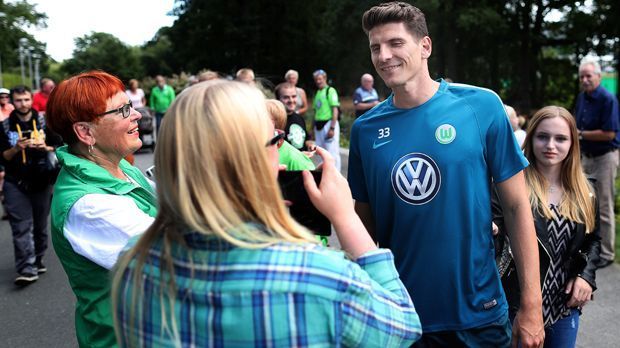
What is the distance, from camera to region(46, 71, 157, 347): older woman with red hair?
1849 millimetres

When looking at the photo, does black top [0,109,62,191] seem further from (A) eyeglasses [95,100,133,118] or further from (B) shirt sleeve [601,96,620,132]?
(B) shirt sleeve [601,96,620,132]

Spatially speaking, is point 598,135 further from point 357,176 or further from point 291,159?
point 357,176

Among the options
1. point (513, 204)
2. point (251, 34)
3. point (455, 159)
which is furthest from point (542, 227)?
point (251, 34)

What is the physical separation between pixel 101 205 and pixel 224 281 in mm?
898

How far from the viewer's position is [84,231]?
1.86m

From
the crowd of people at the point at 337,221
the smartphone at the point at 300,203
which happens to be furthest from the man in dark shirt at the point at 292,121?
the smartphone at the point at 300,203

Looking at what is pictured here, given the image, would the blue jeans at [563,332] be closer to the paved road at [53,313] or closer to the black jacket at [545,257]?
the black jacket at [545,257]

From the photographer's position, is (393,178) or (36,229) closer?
(393,178)

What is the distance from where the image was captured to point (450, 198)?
82.7 inches

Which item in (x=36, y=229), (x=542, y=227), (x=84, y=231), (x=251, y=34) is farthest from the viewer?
(x=251, y=34)

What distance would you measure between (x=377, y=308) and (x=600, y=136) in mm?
5814

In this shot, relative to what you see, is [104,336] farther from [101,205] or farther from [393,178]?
[393,178]

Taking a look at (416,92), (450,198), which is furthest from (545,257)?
(416,92)

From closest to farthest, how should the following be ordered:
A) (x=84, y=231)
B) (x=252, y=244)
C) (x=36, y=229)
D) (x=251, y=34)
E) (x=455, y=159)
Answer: (x=252, y=244) → (x=84, y=231) → (x=455, y=159) → (x=36, y=229) → (x=251, y=34)
